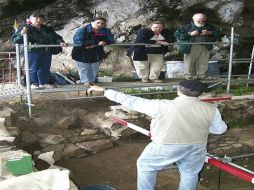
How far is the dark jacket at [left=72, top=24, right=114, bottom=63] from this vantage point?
7376 millimetres

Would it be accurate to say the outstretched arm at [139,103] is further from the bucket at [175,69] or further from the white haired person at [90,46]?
the bucket at [175,69]

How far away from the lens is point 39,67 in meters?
7.46

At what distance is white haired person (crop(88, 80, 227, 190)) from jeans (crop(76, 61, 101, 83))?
3713mm

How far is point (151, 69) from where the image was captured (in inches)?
337

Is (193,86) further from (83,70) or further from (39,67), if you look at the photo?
(39,67)

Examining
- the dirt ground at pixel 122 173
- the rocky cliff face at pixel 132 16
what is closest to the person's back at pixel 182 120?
the dirt ground at pixel 122 173

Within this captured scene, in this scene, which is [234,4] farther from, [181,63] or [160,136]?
[160,136]

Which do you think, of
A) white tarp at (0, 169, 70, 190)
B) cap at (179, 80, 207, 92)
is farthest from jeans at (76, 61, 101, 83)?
white tarp at (0, 169, 70, 190)

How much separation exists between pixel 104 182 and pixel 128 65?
720 cm

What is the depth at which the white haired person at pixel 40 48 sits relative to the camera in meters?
7.10

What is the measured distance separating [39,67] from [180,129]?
4349 mm

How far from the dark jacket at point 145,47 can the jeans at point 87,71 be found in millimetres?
941

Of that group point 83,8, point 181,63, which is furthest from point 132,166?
point 83,8

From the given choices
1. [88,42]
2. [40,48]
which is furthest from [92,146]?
[40,48]
